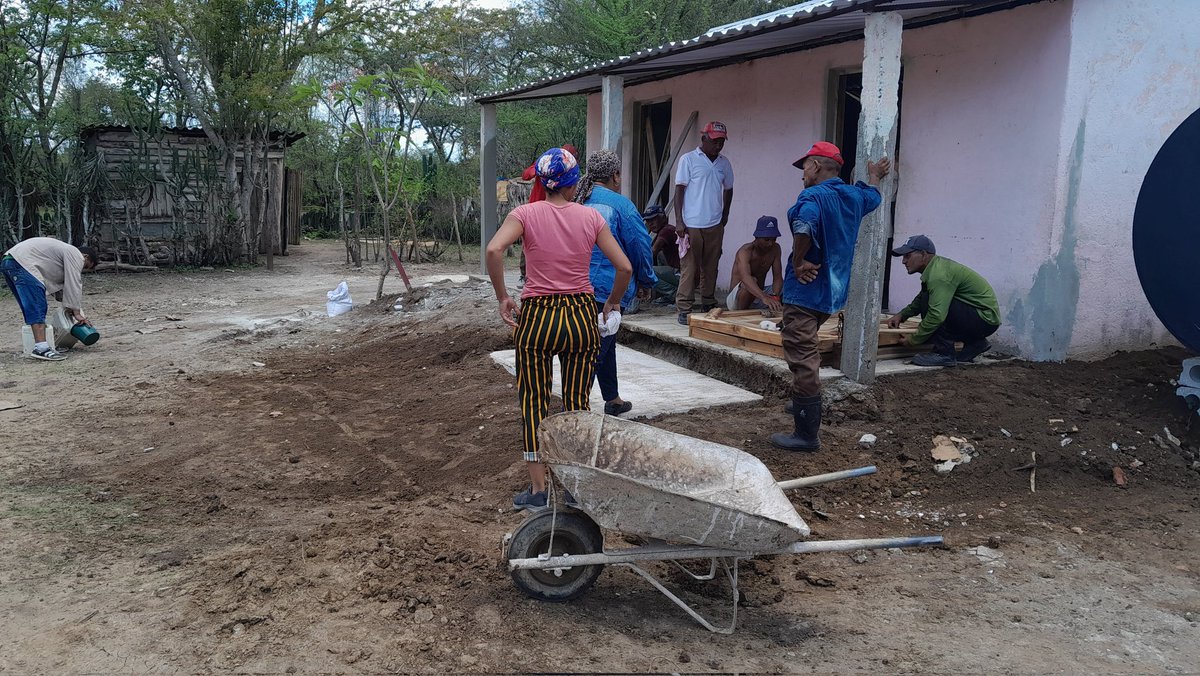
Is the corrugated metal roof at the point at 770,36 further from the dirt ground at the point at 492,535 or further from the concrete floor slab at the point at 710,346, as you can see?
the dirt ground at the point at 492,535

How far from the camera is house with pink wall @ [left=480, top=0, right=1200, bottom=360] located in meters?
6.05

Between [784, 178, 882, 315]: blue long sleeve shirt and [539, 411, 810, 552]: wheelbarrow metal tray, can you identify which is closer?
[539, 411, 810, 552]: wheelbarrow metal tray

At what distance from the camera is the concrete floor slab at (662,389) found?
573cm

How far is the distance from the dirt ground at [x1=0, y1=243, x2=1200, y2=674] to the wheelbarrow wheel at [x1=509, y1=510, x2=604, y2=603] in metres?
0.08

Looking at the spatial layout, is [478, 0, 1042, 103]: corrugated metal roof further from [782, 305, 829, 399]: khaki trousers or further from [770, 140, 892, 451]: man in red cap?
[782, 305, 829, 399]: khaki trousers

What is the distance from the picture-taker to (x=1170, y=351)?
6.27 metres

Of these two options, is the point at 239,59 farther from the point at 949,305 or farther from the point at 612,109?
the point at 949,305

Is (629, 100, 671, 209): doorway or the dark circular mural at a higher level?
(629, 100, 671, 209): doorway

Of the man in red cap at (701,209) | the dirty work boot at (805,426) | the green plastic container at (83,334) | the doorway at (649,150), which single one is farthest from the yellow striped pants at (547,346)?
the doorway at (649,150)

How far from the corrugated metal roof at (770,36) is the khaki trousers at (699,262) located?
1.70 metres

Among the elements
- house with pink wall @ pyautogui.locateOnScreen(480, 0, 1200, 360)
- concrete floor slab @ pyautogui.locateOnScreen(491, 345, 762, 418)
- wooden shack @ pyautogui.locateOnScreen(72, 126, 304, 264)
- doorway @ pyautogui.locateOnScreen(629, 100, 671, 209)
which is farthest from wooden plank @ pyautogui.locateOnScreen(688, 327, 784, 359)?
wooden shack @ pyautogui.locateOnScreen(72, 126, 304, 264)

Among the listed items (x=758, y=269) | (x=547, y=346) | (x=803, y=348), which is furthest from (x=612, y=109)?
(x=547, y=346)

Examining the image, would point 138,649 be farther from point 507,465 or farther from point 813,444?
point 813,444

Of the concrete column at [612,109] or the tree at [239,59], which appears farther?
the tree at [239,59]
